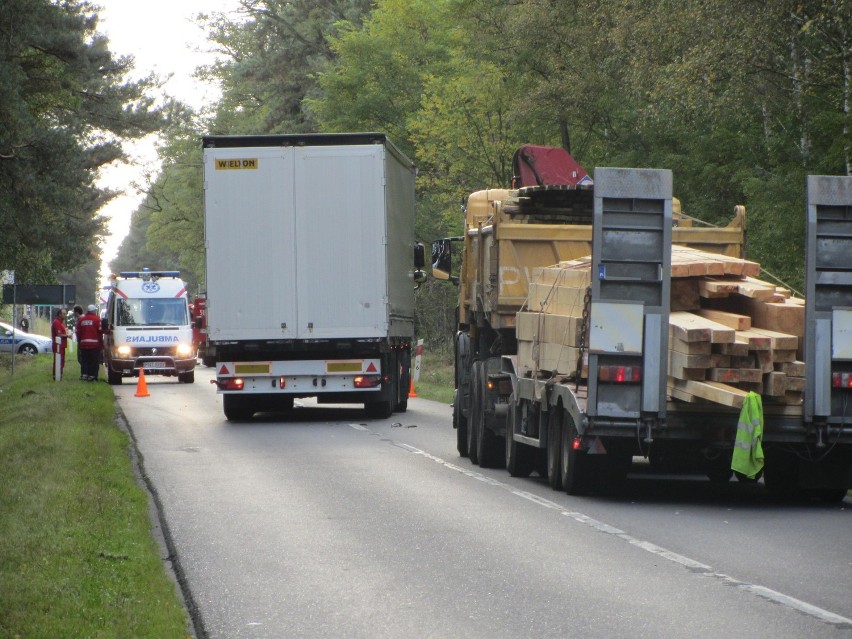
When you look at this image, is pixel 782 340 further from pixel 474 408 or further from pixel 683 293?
pixel 474 408

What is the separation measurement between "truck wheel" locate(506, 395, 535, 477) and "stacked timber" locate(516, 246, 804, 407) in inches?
63.3

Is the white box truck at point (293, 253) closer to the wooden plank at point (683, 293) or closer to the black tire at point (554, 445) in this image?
the black tire at point (554, 445)

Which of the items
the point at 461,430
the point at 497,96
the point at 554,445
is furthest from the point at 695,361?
the point at 497,96

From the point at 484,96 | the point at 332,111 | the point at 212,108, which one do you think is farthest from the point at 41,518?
the point at 212,108

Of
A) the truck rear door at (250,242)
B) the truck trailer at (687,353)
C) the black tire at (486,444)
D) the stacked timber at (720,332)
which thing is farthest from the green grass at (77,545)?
the stacked timber at (720,332)

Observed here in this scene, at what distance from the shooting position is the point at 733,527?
1143 centimetres

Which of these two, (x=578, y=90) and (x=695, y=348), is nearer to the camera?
(x=695, y=348)

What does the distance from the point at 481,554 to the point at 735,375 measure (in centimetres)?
312

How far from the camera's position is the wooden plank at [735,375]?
1187 cm

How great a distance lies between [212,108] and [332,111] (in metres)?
31.7

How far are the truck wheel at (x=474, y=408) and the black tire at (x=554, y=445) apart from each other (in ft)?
8.47

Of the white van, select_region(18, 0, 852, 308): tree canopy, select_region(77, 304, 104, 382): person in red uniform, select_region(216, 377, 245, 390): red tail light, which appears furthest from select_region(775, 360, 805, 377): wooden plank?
the white van

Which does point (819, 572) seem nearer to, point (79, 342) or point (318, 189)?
point (318, 189)

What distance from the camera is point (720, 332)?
466 inches
